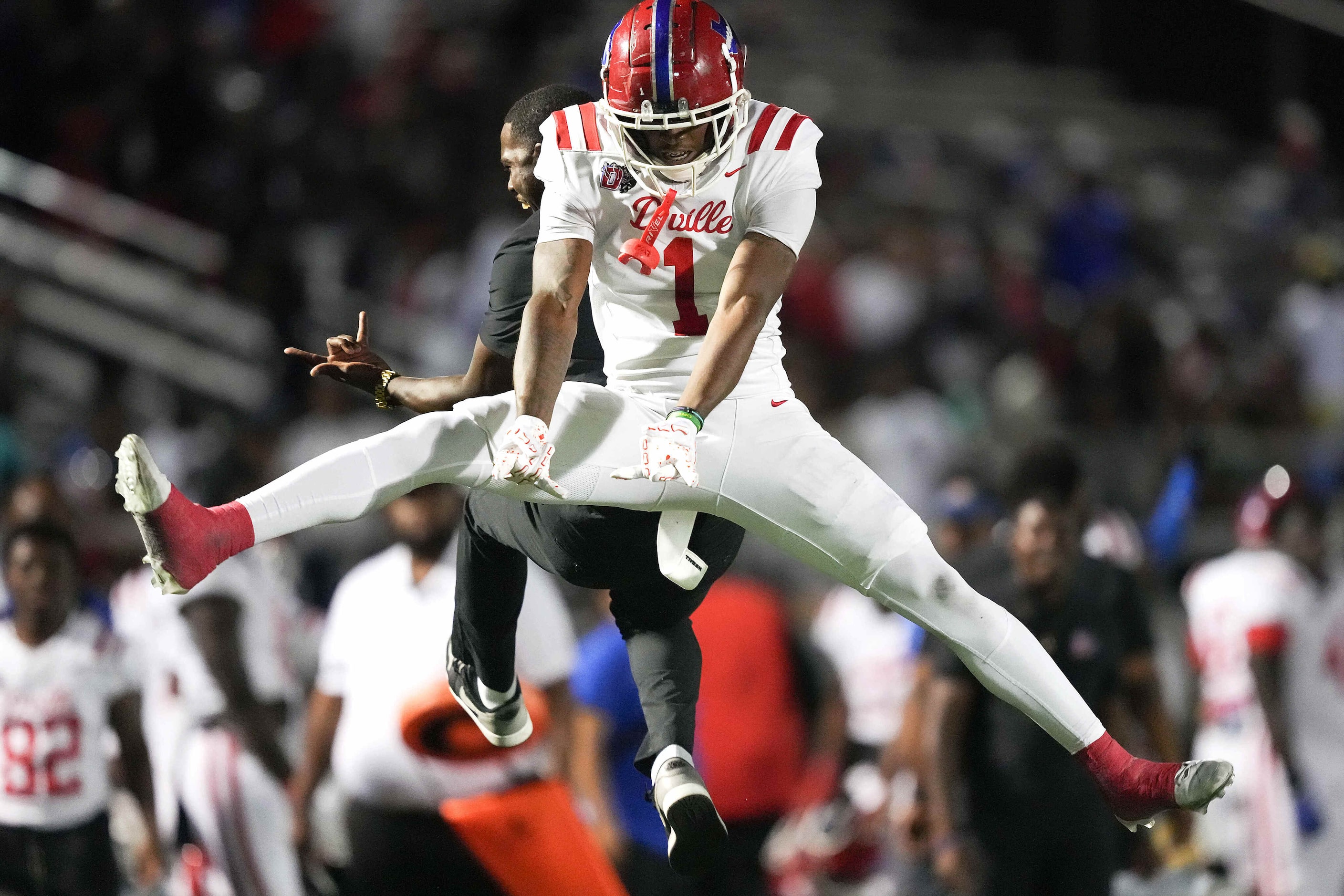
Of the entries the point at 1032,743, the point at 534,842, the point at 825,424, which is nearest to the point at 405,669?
the point at 534,842

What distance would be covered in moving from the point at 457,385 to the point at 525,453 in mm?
724

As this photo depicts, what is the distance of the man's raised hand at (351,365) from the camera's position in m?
4.37

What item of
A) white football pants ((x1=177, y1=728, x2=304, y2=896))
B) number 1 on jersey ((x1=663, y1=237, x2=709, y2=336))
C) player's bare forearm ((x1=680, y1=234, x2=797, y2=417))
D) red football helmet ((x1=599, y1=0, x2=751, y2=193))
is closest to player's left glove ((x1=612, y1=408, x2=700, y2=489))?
player's bare forearm ((x1=680, y1=234, x2=797, y2=417))

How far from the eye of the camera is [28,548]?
6.23 m

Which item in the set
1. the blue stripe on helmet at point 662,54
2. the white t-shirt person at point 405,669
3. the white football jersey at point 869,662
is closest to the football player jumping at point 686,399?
the blue stripe on helmet at point 662,54

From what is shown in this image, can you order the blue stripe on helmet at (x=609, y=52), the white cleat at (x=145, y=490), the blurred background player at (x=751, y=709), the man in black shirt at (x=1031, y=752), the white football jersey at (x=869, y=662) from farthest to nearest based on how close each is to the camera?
the white football jersey at (x=869, y=662) < the blurred background player at (x=751, y=709) < the man in black shirt at (x=1031, y=752) < the blue stripe on helmet at (x=609, y=52) < the white cleat at (x=145, y=490)

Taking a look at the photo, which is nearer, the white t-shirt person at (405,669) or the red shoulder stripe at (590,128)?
the red shoulder stripe at (590,128)

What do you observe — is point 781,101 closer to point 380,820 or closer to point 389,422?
point 389,422

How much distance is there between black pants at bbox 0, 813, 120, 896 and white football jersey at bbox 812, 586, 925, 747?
327 centimetres

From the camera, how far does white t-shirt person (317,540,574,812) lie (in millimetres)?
6008

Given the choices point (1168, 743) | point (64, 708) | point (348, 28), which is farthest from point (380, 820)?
point (348, 28)

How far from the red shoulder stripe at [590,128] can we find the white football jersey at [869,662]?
4374 millimetres

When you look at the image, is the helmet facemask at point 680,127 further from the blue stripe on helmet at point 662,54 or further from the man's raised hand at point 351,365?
the man's raised hand at point 351,365

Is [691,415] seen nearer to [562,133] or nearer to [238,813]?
[562,133]
